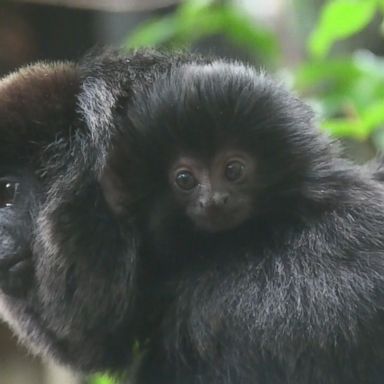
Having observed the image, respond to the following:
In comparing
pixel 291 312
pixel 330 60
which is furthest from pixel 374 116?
pixel 291 312

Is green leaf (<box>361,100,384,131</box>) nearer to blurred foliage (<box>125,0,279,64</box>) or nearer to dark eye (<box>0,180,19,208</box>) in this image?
blurred foliage (<box>125,0,279,64</box>)

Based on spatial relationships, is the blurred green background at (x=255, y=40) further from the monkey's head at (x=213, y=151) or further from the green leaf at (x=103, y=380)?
the monkey's head at (x=213, y=151)

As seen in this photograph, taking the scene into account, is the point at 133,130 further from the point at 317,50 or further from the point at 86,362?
the point at 317,50

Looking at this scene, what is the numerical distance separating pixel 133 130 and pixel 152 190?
4.7 inches

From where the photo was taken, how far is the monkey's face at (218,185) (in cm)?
163

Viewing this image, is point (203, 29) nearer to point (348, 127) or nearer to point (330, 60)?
point (330, 60)

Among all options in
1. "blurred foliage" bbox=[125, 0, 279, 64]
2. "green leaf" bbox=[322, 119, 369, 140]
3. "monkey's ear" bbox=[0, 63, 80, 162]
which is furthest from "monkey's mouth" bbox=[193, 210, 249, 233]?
"blurred foliage" bbox=[125, 0, 279, 64]

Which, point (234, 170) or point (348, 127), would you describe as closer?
point (234, 170)

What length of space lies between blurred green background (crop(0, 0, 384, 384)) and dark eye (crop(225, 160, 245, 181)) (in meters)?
0.35

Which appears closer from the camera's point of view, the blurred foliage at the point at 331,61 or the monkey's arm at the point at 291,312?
the monkey's arm at the point at 291,312

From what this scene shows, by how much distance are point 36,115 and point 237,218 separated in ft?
1.52

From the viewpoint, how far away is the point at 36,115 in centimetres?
175

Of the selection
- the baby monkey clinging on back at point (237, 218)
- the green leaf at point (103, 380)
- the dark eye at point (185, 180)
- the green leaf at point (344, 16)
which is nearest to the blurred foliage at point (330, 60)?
the green leaf at point (344, 16)

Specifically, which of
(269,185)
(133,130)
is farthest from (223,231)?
(133,130)
